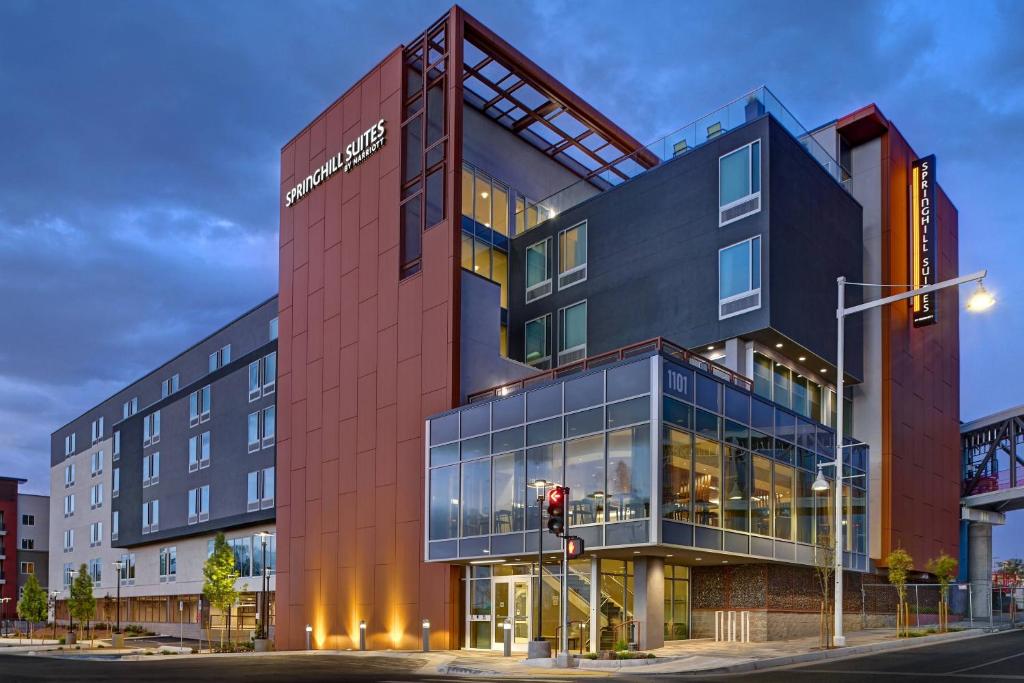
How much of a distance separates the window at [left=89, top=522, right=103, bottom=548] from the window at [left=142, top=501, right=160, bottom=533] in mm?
13243

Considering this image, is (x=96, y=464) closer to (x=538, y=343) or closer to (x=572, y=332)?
(x=538, y=343)

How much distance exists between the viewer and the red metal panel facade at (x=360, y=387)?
1560 inches

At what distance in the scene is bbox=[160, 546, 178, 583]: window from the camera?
69694mm

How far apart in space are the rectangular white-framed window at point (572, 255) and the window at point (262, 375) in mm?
20911

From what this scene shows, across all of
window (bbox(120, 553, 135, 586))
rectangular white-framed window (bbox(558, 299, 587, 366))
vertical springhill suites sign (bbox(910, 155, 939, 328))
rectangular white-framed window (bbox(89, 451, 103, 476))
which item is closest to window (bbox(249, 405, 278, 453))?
rectangular white-framed window (bbox(558, 299, 587, 366))

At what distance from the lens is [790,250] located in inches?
1506

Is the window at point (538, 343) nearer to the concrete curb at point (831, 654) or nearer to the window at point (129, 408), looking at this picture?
the concrete curb at point (831, 654)

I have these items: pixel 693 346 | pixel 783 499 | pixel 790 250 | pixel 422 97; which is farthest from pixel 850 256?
pixel 422 97

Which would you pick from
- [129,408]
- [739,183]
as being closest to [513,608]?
[739,183]

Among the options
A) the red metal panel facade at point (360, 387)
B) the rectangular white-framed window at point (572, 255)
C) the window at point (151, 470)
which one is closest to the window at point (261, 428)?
the red metal panel facade at point (360, 387)

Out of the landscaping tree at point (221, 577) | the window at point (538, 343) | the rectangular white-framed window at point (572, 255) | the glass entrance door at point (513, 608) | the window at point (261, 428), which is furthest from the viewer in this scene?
the window at point (261, 428)

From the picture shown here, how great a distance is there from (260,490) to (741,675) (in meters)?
39.4

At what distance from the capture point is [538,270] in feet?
154

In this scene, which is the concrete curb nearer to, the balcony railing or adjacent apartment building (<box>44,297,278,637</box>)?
the balcony railing
